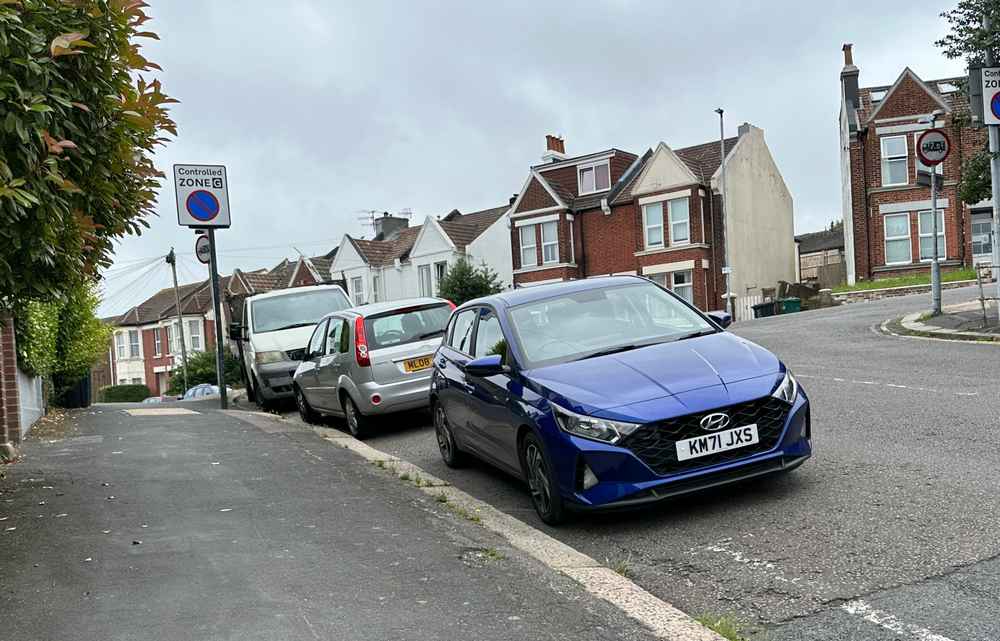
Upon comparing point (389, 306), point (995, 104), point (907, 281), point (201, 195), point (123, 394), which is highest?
point (995, 104)

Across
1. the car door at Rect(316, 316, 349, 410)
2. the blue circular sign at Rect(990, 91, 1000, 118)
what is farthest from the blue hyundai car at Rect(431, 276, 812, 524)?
the blue circular sign at Rect(990, 91, 1000, 118)

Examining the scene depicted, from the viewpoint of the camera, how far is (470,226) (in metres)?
51.7

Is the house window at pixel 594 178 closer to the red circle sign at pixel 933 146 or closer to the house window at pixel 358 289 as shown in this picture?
the house window at pixel 358 289

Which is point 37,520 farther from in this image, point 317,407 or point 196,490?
point 317,407

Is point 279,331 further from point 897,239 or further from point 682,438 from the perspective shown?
point 897,239

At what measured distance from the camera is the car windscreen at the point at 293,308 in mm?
16688

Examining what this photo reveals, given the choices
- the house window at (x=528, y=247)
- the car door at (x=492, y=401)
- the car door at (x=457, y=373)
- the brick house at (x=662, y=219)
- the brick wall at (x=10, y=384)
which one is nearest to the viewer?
the car door at (x=492, y=401)

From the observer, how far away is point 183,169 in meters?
16.7

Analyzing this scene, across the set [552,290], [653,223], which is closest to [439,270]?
[653,223]

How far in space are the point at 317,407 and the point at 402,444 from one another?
9.32 ft

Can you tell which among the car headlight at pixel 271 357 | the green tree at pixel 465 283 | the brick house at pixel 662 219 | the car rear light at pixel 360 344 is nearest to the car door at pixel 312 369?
the car rear light at pixel 360 344

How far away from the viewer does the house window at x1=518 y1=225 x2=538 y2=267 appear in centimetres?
4644

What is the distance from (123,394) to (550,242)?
97.7 feet

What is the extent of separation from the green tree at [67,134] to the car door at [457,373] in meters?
2.94
